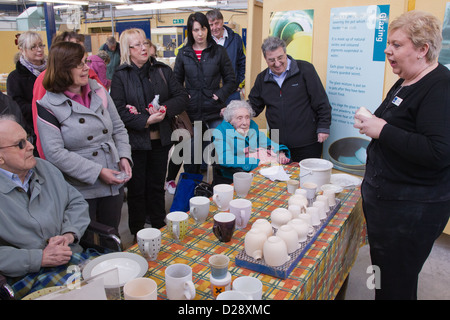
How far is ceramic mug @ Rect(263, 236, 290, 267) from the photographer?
4.06 ft

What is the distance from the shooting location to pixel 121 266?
4.21ft

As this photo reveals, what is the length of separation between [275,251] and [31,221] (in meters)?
1.03

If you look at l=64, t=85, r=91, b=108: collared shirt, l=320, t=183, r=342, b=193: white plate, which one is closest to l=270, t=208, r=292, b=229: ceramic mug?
l=320, t=183, r=342, b=193: white plate

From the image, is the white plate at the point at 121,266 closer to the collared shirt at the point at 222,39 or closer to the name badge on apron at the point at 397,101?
the name badge on apron at the point at 397,101

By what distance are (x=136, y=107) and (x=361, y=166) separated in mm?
1957

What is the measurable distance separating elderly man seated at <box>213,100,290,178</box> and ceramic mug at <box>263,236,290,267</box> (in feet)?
4.22

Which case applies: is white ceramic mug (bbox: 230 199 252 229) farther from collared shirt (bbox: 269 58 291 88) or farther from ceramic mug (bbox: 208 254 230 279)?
collared shirt (bbox: 269 58 291 88)

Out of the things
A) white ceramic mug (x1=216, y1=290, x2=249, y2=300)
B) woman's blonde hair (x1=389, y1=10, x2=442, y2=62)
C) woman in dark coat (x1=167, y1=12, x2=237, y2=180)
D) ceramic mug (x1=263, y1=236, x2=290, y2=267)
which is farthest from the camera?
woman in dark coat (x1=167, y1=12, x2=237, y2=180)

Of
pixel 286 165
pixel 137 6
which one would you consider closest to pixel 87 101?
pixel 286 165

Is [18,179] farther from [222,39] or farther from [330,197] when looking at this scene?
[222,39]

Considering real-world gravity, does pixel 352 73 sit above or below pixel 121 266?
above

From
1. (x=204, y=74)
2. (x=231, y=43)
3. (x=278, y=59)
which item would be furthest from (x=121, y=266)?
(x=231, y=43)

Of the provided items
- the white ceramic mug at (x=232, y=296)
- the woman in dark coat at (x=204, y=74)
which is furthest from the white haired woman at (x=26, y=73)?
the white ceramic mug at (x=232, y=296)
